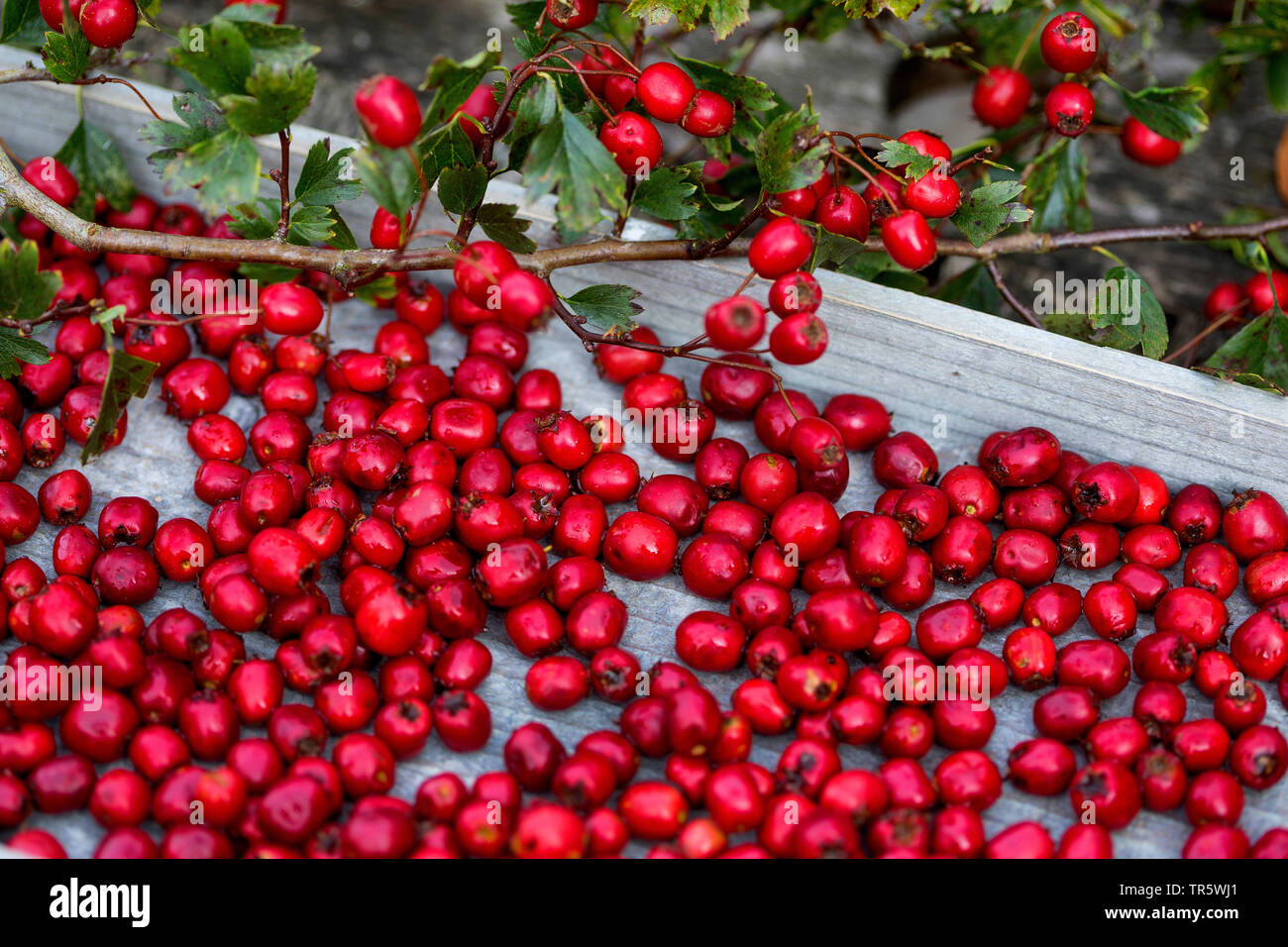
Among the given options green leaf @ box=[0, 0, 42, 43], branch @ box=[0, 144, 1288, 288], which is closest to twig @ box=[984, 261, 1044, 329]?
branch @ box=[0, 144, 1288, 288]

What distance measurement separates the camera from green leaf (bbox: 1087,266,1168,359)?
6.59 ft

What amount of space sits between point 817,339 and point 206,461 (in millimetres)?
1167

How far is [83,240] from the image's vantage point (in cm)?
186

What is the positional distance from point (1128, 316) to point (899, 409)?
0.49 metres

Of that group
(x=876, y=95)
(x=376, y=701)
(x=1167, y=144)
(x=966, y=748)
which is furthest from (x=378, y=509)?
(x=876, y=95)

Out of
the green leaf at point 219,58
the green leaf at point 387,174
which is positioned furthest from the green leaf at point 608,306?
the green leaf at point 219,58

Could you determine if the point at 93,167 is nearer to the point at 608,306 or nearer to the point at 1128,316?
the point at 608,306

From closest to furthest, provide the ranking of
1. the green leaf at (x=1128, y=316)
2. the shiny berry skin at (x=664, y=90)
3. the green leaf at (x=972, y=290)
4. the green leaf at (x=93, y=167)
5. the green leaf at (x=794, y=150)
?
the green leaf at (x=794, y=150) → the shiny berry skin at (x=664, y=90) → the green leaf at (x=1128, y=316) → the green leaf at (x=93, y=167) → the green leaf at (x=972, y=290)

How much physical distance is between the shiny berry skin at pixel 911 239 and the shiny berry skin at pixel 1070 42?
25.8 inches

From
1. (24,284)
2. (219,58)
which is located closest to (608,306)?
(219,58)

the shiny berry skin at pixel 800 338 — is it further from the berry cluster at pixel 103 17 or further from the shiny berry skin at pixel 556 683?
the berry cluster at pixel 103 17

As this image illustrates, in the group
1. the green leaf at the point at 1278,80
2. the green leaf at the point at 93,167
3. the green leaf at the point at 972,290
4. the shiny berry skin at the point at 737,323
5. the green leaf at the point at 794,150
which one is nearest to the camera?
the shiny berry skin at the point at 737,323

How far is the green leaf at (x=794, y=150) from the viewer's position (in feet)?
5.45
